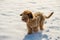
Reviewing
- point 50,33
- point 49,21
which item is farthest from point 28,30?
point 49,21

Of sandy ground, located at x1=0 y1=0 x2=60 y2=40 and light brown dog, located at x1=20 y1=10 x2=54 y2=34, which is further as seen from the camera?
sandy ground, located at x1=0 y1=0 x2=60 y2=40

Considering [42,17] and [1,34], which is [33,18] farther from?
[1,34]

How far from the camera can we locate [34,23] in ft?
13.5

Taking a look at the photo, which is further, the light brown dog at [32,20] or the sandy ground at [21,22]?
the sandy ground at [21,22]

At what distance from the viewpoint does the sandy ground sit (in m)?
4.18

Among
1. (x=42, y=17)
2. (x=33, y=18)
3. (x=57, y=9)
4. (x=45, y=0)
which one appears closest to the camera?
(x=33, y=18)

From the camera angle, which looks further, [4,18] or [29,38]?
[4,18]

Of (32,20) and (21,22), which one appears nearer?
(32,20)

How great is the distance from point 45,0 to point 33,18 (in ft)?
11.7

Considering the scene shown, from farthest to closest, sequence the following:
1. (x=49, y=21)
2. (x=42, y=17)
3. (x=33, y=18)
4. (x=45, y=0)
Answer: (x=45, y=0)
(x=49, y=21)
(x=42, y=17)
(x=33, y=18)

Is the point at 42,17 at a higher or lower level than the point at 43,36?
higher

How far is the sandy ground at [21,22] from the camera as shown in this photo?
13.7ft

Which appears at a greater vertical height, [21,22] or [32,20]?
[32,20]

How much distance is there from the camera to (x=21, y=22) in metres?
5.03
